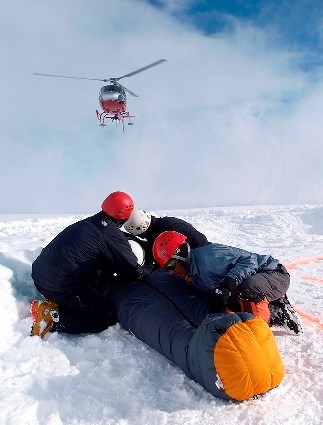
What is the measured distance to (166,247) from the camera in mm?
3766

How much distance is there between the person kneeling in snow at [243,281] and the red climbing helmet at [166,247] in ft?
0.78

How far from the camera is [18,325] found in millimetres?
3328

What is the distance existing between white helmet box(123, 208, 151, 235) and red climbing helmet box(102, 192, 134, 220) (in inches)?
24.2

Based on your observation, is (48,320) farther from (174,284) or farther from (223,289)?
(223,289)

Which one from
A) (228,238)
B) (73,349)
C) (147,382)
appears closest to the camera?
(147,382)

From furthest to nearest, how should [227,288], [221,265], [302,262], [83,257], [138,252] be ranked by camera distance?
1. [302,262]
2. [138,252]
3. [83,257]
4. [221,265]
5. [227,288]

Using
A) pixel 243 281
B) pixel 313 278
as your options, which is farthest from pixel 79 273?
pixel 313 278

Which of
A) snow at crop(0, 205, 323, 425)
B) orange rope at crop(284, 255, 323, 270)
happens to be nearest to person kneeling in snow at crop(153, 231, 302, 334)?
snow at crop(0, 205, 323, 425)

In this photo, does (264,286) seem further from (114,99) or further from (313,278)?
(114,99)

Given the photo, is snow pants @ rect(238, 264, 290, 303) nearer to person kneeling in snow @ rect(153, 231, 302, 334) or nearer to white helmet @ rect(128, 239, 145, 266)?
person kneeling in snow @ rect(153, 231, 302, 334)

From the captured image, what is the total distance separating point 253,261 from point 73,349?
159 cm

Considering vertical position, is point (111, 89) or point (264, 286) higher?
point (111, 89)

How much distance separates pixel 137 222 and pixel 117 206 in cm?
82

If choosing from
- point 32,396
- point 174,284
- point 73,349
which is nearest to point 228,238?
point 174,284
